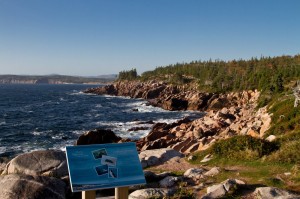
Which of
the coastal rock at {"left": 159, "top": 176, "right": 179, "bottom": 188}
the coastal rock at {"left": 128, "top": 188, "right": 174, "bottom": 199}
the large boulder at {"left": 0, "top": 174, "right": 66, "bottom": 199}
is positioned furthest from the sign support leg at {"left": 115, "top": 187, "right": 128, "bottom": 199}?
the coastal rock at {"left": 159, "top": 176, "right": 179, "bottom": 188}

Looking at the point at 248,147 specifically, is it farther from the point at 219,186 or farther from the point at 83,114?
the point at 83,114

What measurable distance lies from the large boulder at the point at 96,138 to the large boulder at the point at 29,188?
25.7 meters

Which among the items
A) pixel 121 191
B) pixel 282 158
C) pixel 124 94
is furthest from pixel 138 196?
pixel 124 94

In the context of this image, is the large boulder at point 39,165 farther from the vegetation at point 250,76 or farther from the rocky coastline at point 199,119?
the vegetation at point 250,76

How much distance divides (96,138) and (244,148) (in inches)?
870

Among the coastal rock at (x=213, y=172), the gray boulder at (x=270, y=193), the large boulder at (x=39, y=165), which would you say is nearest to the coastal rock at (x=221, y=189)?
the gray boulder at (x=270, y=193)

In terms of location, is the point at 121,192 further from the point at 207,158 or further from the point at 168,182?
the point at 207,158

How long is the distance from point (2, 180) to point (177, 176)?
7.59 meters

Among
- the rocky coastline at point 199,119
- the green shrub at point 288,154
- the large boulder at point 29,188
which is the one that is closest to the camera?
the large boulder at point 29,188

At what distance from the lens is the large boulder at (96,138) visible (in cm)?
3756

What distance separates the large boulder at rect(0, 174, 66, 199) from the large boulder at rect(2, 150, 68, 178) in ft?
8.68

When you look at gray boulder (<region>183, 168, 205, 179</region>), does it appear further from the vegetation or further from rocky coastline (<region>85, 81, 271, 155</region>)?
the vegetation

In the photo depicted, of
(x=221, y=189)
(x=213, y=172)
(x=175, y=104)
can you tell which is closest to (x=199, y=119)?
(x=175, y=104)

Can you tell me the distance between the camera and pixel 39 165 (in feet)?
48.8
